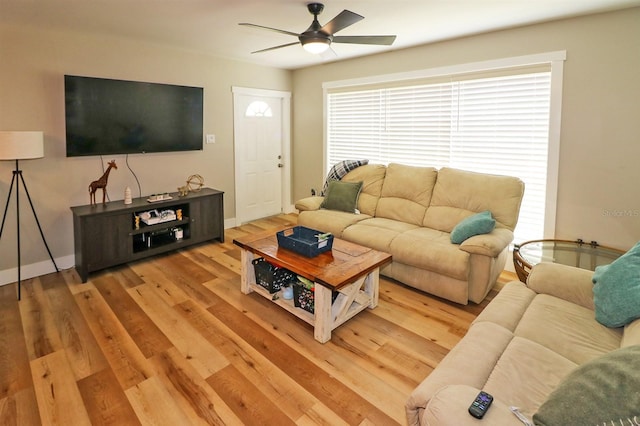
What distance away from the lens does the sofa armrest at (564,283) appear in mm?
2139

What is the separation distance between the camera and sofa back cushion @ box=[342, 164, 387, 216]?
4363mm

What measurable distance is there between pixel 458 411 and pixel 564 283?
1.46 meters

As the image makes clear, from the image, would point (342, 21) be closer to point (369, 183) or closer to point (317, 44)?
point (317, 44)

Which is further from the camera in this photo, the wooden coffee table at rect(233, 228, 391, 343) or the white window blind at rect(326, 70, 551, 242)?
the white window blind at rect(326, 70, 551, 242)

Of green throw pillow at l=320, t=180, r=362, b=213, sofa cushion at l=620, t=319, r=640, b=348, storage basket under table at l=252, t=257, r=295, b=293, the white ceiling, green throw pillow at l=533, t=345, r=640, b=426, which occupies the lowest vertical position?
storage basket under table at l=252, t=257, r=295, b=293

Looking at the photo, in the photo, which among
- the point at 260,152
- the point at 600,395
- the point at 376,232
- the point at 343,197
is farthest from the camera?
the point at 260,152

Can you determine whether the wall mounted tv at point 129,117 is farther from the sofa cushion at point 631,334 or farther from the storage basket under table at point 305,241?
the sofa cushion at point 631,334

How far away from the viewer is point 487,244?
2.94 meters

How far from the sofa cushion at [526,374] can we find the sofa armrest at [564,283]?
627 mm

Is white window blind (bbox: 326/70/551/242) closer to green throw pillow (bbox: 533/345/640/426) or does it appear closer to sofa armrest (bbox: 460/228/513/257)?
sofa armrest (bbox: 460/228/513/257)

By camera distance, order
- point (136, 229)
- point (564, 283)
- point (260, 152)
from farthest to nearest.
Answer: point (260, 152) → point (136, 229) → point (564, 283)

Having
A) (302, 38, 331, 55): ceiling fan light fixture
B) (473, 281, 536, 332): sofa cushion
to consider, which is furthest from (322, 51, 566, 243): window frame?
(302, 38, 331, 55): ceiling fan light fixture

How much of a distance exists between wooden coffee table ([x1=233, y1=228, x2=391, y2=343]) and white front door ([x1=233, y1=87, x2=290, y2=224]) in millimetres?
2466

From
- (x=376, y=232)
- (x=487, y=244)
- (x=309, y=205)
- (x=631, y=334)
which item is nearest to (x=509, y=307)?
(x=631, y=334)
